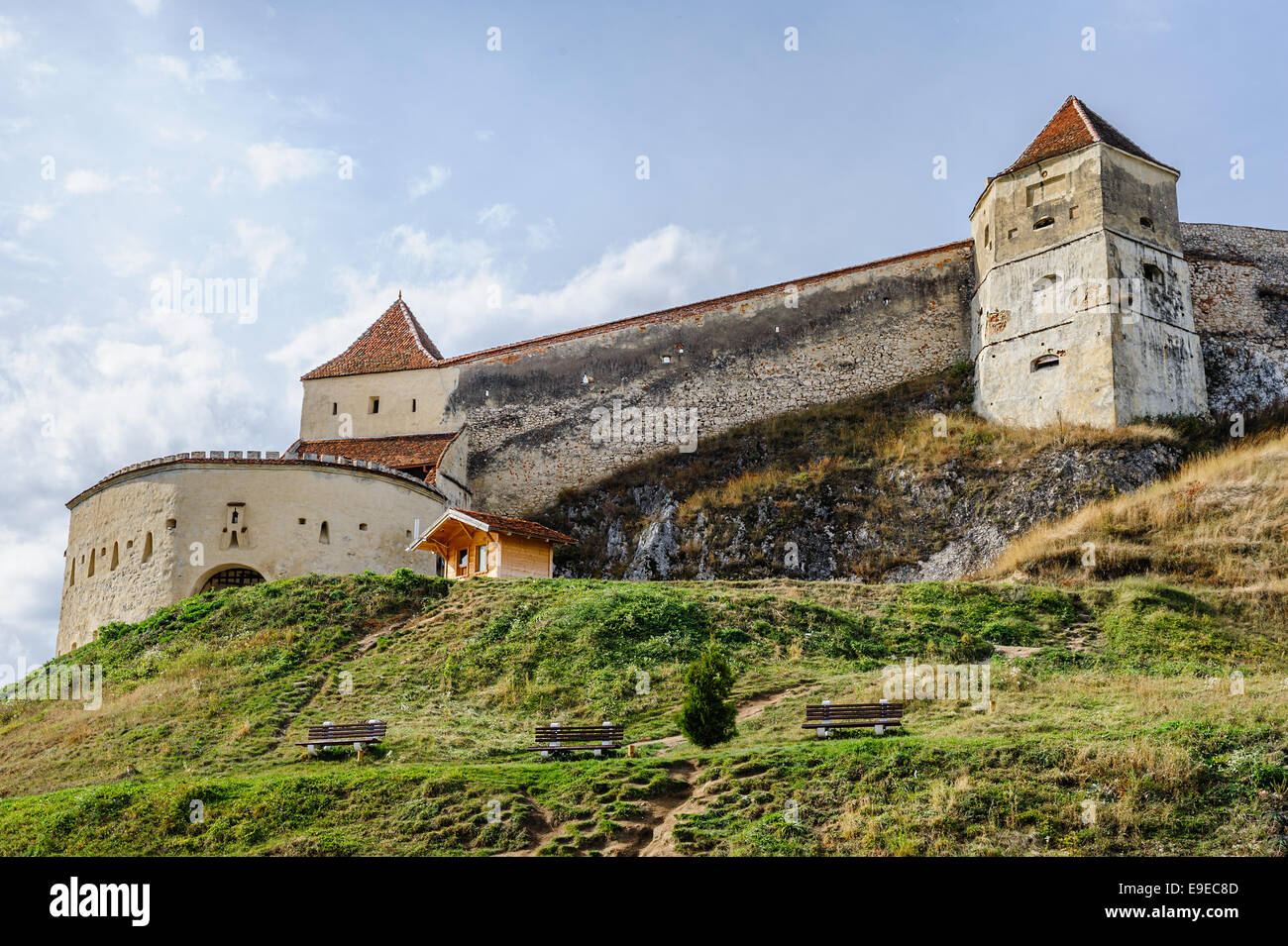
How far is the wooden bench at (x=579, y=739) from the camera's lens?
54.6ft

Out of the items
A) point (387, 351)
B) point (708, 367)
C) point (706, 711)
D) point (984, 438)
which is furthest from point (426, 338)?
point (706, 711)

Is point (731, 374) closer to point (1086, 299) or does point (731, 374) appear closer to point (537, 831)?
point (1086, 299)

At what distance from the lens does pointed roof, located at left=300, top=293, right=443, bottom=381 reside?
3759 cm

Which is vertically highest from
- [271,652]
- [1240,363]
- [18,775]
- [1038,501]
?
[1240,363]

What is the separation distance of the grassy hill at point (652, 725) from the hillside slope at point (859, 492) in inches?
143

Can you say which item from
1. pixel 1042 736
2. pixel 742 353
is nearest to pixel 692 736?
pixel 1042 736

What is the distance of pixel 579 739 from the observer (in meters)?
16.9

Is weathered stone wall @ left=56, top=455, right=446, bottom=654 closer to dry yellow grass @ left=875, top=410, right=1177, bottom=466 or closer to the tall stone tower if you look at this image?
dry yellow grass @ left=875, top=410, right=1177, bottom=466

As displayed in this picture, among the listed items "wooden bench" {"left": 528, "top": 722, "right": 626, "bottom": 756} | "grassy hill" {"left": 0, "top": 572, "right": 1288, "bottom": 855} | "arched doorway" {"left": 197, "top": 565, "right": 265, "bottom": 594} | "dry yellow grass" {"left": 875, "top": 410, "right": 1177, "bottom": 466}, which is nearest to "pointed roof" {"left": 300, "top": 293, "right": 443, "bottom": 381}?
"arched doorway" {"left": 197, "top": 565, "right": 265, "bottom": 594}

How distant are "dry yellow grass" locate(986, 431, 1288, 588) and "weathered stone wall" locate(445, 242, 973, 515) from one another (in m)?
9.30

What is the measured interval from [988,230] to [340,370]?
65.2 ft

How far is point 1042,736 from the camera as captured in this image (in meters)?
14.8

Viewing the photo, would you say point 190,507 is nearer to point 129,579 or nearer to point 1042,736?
point 129,579

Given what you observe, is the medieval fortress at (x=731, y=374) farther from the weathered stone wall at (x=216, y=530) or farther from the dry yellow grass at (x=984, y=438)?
the dry yellow grass at (x=984, y=438)
